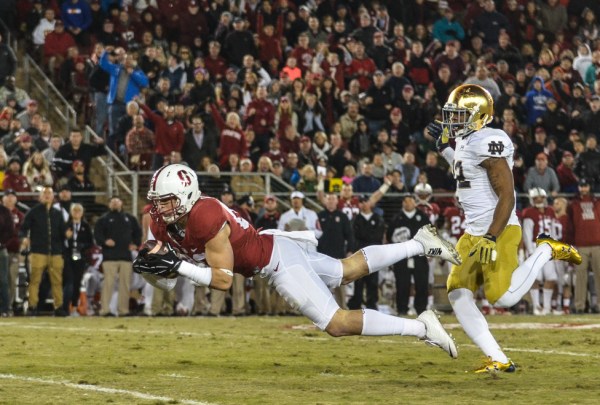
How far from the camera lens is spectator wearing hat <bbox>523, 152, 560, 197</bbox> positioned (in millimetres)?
18562

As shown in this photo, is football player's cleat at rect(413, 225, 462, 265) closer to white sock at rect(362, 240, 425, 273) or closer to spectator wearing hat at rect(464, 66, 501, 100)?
white sock at rect(362, 240, 425, 273)

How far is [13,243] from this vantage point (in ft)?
53.4

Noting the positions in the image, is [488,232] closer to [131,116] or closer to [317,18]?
[131,116]

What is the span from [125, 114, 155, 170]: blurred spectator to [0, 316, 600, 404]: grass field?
430 centimetres

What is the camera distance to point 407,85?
19.7m

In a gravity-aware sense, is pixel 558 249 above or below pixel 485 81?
below

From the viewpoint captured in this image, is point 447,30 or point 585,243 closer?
point 585,243

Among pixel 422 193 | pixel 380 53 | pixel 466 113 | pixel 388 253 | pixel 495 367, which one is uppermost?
pixel 380 53

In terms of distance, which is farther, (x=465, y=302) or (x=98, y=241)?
(x=98, y=241)

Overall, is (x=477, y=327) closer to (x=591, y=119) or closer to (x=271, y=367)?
(x=271, y=367)

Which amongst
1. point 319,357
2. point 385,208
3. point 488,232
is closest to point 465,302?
point 488,232

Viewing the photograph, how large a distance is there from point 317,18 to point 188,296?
680 centimetres

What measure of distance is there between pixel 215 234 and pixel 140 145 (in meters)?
10.1

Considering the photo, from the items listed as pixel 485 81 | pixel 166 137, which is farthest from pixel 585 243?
pixel 166 137
